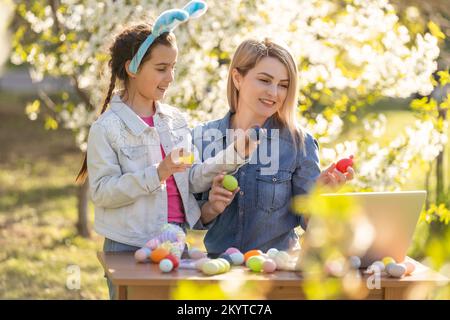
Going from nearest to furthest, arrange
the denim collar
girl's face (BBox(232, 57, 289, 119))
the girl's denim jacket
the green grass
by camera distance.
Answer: the girl's denim jacket → the denim collar → girl's face (BBox(232, 57, 289, 119)) → the green grass

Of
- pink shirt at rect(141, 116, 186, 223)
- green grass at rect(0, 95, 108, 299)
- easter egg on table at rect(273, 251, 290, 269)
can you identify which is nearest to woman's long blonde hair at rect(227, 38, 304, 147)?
pink shirt at rect(141, 116, 186, 223)

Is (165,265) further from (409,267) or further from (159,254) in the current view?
(409,267)

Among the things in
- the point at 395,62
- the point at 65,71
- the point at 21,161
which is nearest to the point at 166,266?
the point at 395,62

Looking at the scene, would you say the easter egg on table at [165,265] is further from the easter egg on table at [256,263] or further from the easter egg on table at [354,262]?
the easter egg on table at [354,262]

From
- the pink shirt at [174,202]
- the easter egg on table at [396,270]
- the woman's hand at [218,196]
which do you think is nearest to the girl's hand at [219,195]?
the woman's hand at [218,196]

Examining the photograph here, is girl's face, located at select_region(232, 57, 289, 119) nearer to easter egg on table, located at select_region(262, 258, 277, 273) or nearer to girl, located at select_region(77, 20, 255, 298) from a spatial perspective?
girl, located at select_region(77, 20, 255, 298)

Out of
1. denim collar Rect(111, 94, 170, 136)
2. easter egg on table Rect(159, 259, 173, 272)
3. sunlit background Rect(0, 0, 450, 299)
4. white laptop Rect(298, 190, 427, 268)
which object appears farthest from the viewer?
sunlit background Rect(0, 0, 450, 299)

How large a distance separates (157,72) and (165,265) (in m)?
0.81

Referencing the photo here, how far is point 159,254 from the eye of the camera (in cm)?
306

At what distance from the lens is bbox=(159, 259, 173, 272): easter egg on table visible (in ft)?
9.65

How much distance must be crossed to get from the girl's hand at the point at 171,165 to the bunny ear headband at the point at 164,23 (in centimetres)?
45

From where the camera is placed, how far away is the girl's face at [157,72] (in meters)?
3.40

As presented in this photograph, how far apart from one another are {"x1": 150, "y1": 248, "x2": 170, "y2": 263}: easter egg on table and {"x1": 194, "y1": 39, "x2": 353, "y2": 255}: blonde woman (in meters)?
0.48
